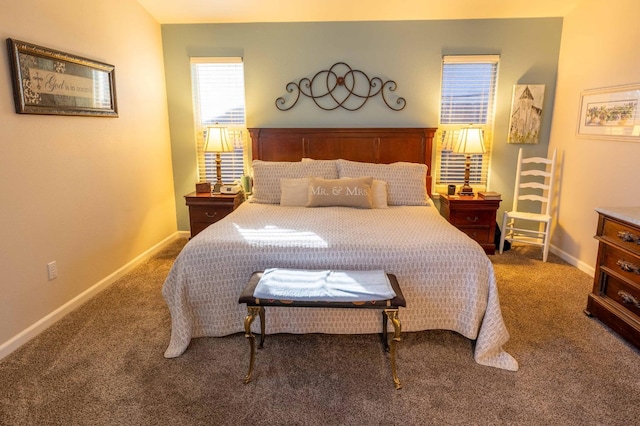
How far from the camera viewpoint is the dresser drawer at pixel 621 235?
2342mm

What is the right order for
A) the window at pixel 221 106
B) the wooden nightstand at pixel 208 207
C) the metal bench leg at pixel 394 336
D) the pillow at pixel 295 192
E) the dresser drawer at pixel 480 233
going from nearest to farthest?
the metal bench leg at pixel 394 336 < the pillow at pixel 295 192 < the wooden nightstand at pixel 208 207 < the dresser drawer at pixel 480 233 < the window at pixel 221 106

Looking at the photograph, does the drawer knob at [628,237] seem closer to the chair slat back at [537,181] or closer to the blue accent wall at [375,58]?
the chair slat back at [537,181]

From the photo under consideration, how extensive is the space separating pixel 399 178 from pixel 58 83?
2778mm

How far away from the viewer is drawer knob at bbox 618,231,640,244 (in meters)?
2.33

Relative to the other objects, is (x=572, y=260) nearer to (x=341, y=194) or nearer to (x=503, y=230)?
(x=503, y=230)

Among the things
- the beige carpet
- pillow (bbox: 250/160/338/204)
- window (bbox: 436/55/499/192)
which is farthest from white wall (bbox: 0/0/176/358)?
window (bbox: 436/55/499/192)

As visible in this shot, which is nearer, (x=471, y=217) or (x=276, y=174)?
(x=276, y=174)

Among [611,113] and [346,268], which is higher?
[611,113]

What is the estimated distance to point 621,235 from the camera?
2.46m

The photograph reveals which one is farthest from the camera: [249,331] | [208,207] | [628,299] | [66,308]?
[208,207]

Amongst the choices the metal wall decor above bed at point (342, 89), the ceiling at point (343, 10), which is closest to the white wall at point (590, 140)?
Result: the ceiling at point (343, 10)

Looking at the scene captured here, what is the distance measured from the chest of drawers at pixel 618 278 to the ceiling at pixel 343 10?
91.7 inches

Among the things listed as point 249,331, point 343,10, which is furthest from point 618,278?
point 343,10

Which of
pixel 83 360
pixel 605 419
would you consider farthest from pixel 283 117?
pixel 605 419
